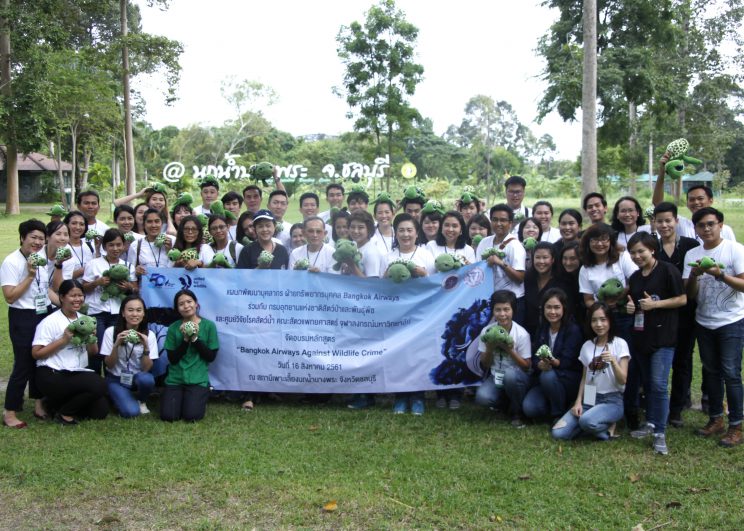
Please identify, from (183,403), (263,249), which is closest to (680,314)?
(263,249)

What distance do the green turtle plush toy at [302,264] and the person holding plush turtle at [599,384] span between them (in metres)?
2.67

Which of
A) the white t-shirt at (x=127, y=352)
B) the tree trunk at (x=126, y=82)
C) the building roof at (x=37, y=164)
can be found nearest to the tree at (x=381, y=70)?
the tree trunk at (x=126, y=82)

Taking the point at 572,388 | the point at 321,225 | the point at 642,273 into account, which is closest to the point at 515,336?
the point at 572,388

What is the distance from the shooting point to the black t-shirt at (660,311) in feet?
17.4

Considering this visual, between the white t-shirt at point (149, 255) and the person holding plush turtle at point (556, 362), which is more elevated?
the white t-shirt at point (149, 255)

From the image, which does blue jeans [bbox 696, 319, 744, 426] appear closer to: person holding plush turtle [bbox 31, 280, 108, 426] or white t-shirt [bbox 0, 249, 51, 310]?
person holding plush turtle [bbox 31, 280, 108, 426]

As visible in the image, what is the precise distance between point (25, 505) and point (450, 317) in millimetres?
3814

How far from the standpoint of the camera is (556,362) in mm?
5645

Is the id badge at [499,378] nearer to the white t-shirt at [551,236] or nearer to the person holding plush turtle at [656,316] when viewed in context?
the person holding plush turtle at [656,316]

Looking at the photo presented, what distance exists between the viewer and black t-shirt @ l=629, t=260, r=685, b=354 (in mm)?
5301

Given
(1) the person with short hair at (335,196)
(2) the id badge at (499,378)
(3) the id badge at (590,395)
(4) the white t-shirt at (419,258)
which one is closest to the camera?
(3) the id badge at (590,395)

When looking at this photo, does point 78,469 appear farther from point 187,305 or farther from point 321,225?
point 321,225

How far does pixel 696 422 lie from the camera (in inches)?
231

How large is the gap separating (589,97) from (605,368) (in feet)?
31.9
